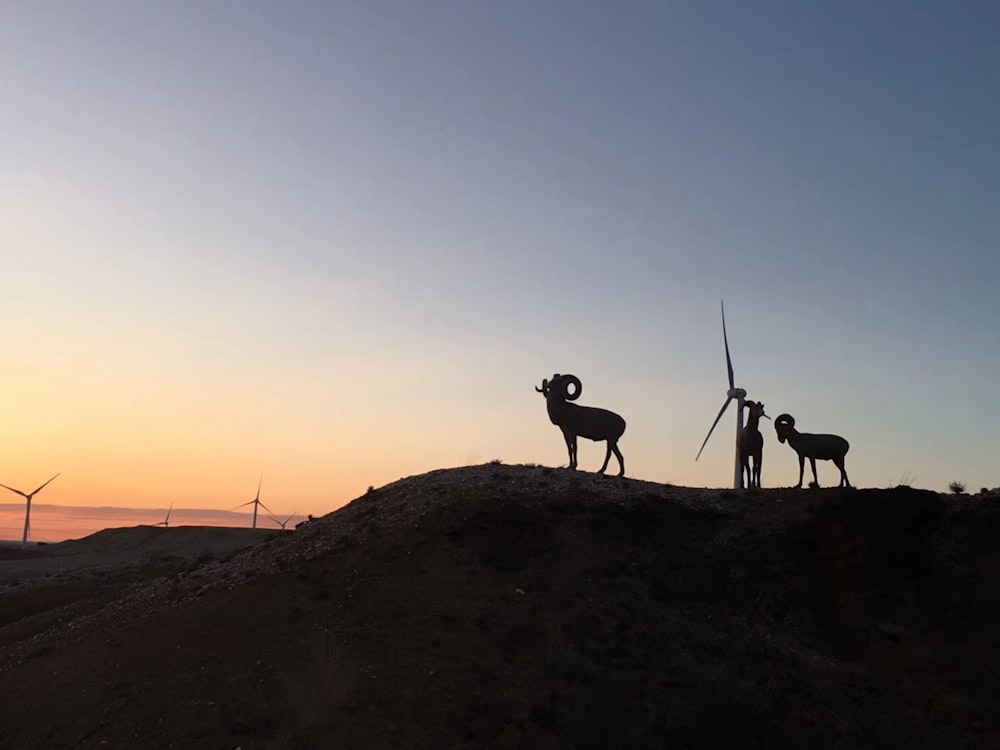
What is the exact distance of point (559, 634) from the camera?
20.4m

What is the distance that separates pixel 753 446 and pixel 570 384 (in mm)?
7260

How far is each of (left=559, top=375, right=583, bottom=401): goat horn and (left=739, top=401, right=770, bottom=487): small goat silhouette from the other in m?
6.46

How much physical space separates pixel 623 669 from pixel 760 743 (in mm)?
3349

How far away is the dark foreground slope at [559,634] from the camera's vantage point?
17688 millimetres

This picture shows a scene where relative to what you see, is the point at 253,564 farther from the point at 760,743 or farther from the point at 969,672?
the point at 969,672

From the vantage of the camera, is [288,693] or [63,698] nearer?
[288,693]

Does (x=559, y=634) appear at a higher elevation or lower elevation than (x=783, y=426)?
lower

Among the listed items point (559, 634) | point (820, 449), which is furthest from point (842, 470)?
point (559, 634)

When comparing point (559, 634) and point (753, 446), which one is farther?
point (753, 446)

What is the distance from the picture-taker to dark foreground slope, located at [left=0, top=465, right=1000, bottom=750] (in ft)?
58.0

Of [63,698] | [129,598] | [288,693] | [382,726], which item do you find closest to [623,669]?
[382,726]

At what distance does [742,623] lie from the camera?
21891mm

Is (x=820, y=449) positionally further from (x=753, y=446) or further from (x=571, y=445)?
(x=571, y=445)

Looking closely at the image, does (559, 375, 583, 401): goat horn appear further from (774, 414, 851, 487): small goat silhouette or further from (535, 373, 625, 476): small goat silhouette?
(774, 414, 851, 487): small goat silhouette
